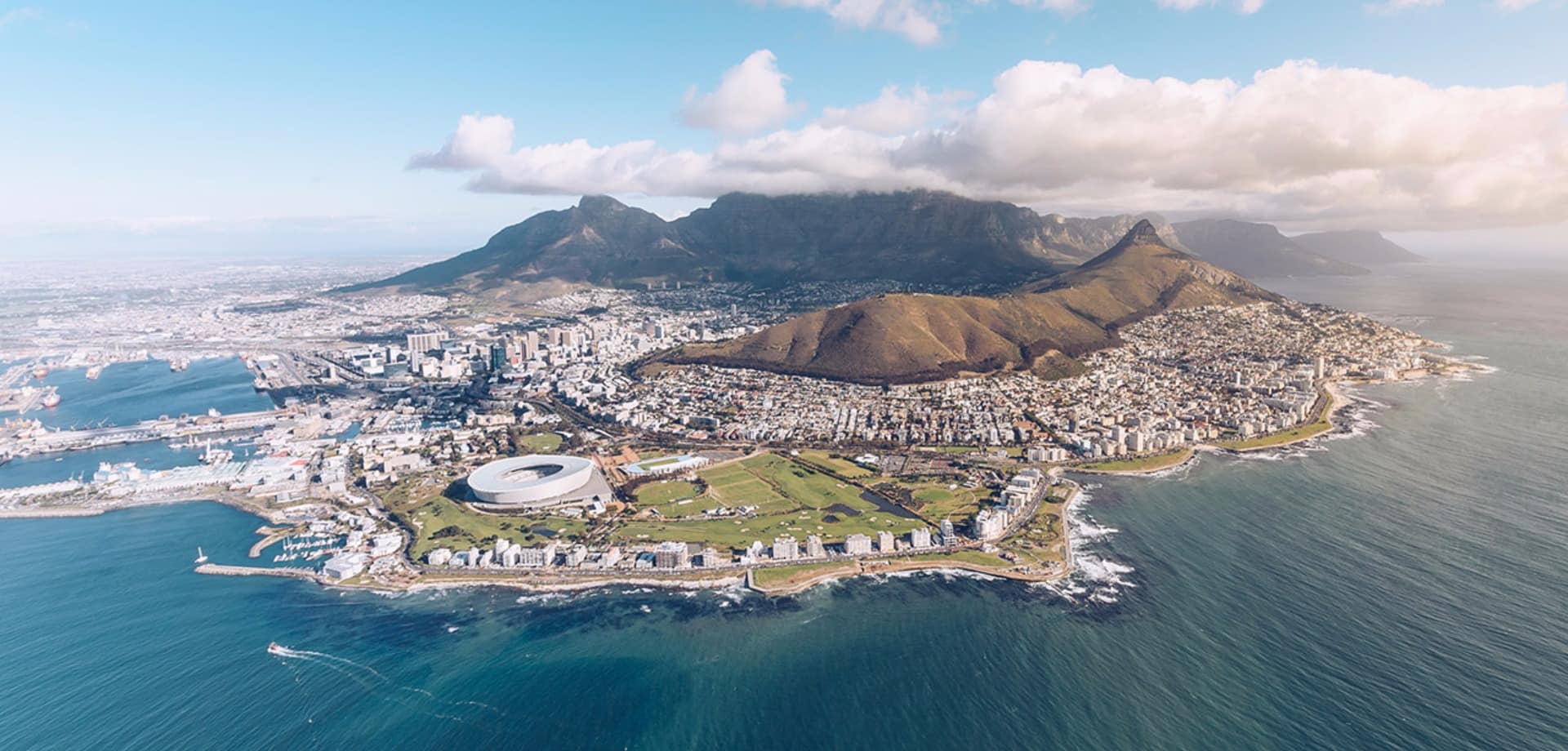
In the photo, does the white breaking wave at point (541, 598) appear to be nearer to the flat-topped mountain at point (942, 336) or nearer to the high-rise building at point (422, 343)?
the flat-topped mountain at point (942, 336)

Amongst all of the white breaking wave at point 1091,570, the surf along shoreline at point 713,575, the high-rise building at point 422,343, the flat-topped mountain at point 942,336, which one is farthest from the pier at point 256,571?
the high-rise building at point 422,343

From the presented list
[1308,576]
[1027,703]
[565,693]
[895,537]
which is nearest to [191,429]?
[565,693]

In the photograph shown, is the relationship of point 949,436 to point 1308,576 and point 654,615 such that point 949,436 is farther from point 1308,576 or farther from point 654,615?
point 654,615

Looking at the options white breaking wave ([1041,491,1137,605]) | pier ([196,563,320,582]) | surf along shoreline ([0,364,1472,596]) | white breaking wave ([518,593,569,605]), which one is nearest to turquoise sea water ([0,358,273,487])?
pier ([196,563,320,582])

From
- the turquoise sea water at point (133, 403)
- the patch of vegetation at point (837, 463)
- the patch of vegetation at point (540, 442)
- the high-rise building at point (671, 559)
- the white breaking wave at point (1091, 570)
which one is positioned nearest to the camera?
the white breaking wave at point (1091, 570)

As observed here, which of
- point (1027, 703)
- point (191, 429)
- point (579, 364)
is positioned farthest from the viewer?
point (579, 364)

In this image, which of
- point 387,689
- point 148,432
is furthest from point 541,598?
point 148,432
